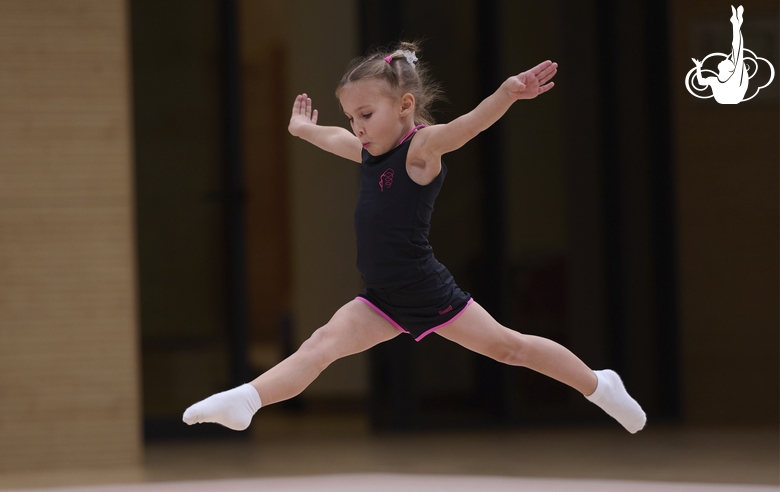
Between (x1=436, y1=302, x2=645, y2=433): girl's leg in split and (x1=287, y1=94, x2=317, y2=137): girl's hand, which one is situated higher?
(x1=287, y1=94, x2=317, y2=137): girl's hand

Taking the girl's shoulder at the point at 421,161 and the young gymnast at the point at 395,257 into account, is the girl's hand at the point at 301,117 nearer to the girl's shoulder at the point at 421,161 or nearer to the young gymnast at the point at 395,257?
the young gymnast at the point at 395,257

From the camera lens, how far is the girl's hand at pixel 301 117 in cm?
A: 392

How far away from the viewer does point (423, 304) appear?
337 cm

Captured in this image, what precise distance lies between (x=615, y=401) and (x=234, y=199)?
14.3 feet

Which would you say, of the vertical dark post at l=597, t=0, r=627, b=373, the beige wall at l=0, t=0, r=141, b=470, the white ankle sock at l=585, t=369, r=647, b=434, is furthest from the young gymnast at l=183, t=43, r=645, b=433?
the vertical dark post at l=597, t=0, r=627, b=373

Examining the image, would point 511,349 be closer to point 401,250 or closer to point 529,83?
point 401,250

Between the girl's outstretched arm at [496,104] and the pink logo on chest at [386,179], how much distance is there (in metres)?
0.21

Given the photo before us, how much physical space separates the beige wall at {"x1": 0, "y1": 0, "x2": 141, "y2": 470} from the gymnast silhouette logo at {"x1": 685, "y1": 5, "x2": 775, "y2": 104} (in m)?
3.91

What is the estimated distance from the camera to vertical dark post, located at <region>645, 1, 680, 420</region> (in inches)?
312

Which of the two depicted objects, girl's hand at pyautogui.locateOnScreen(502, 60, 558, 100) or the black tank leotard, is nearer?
girl's hand at pyautogui.locateOnScreen(502, 60, 558, 100)

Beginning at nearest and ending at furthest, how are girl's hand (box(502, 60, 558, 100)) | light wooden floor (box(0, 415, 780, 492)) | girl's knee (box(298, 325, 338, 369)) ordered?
1. girl's hand (box(502, 60, 558, 100))
2. girl's knee (box(298, 325, 338, 369))
3. light wooden floor (box(0, 415, 780, 492))

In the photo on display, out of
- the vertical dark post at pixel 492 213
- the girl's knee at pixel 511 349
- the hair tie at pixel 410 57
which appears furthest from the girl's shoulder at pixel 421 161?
the vertical dark post at pixel 492 213

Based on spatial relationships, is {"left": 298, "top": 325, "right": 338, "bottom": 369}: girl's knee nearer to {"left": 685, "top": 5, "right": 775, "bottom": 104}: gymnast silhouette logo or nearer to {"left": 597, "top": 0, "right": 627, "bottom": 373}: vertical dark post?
{"left": 685, "top": 5, "right": 775, "bottom": 104}: gymnast silhouette logo

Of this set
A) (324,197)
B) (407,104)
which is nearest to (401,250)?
(407,104)
